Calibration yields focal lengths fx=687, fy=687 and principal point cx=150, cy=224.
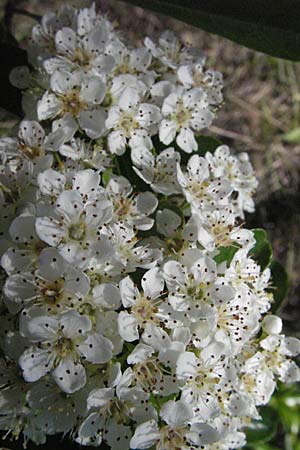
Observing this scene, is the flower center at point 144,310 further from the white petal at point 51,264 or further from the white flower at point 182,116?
the white flower at point 182,116

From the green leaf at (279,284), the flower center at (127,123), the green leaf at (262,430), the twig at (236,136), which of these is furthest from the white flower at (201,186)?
the twig at (236,136)

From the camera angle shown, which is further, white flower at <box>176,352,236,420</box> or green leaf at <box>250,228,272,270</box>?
green leaf at <box>250,228,272,270</box>

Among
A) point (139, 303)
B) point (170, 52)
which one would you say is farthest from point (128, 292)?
point (170, 52)

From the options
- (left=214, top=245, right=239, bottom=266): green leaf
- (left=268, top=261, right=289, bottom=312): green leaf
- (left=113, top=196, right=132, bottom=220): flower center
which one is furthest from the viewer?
(left=268, top=261, right=289, bottom=312): green leaf

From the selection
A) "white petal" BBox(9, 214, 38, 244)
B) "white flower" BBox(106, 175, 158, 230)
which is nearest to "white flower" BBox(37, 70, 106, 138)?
"white flower" BBox(106, 175, 158, 230)

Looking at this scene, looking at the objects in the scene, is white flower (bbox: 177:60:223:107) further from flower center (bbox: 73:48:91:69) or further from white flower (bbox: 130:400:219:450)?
white flower (bbox: 130:400:219:450)

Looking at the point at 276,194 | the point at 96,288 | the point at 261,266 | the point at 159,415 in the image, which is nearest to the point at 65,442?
the point at 159,415

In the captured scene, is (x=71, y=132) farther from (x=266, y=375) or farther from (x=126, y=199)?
(x=266, y=375)

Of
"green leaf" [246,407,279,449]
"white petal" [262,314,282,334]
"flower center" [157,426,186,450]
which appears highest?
"white petal" [262,314,282,334]
